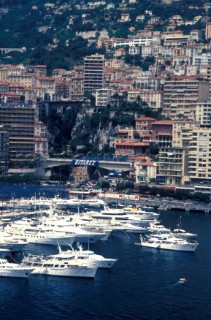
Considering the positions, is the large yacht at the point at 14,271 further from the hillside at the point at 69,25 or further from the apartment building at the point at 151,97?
the hillside at the point at 69,25

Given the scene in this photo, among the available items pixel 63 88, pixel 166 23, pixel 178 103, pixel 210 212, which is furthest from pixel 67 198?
pixel 166 23

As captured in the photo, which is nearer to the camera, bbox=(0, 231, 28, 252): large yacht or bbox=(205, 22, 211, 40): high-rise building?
bbox=(0, 231, 28, 252): large yacht

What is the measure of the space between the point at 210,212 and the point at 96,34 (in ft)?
192

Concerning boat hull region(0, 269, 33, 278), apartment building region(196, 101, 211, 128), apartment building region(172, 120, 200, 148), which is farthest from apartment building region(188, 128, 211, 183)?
boat hull region(0, 269, 33, 278)

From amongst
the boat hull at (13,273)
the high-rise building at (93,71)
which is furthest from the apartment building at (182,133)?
the boat hull at (13,273)

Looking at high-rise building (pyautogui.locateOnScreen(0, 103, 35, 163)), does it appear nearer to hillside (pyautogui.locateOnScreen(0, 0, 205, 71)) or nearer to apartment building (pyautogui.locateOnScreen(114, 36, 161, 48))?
hillside (pyautogui.locateOnScreen(0, 0, 205, 71))

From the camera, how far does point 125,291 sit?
→ 60.2m

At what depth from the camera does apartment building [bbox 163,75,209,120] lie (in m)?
117

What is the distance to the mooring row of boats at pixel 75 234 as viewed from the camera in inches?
2480

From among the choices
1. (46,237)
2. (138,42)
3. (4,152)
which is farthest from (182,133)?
(138,42)

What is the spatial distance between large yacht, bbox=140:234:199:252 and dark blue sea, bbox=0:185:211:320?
1.54ft

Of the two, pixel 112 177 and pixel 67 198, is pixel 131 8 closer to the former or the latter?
pixel 112 177

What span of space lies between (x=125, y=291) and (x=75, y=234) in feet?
44.4

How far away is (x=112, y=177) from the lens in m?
108
